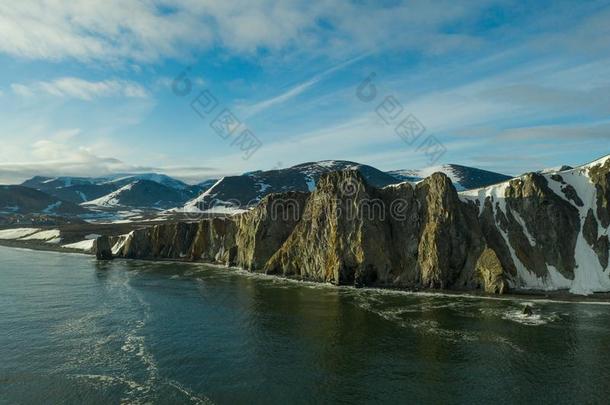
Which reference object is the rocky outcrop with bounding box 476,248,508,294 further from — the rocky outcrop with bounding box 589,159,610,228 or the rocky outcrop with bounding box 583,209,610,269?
the rocky outcrop with bounding box 589,159,610,228

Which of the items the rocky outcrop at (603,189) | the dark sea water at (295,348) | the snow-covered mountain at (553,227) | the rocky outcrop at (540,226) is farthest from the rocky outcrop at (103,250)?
the rocky outcrop at (603,189)

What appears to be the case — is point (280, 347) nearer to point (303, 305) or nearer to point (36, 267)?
point (303, 305)

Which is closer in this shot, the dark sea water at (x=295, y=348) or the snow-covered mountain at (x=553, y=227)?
the dark sea water at (x=295, y=348)

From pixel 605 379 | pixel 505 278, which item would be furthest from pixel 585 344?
pixel 505 278

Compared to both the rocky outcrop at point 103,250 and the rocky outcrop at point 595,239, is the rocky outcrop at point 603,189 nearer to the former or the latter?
the rocky outcrop at point 595,239

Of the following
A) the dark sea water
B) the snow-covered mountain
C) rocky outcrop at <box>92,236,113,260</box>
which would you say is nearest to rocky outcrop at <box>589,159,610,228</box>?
the snow-covered mountain

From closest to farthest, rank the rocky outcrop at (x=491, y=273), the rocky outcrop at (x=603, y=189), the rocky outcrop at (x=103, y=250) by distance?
the rocky outcrop at (x=491, y=273)
the rocky outcrop at (x=603, y=189)
the rocky outcrop at (x=103, y=250)

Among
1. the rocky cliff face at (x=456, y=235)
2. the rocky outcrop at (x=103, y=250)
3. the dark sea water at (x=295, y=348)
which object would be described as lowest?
the dark sea water at (x=295, y=348)
